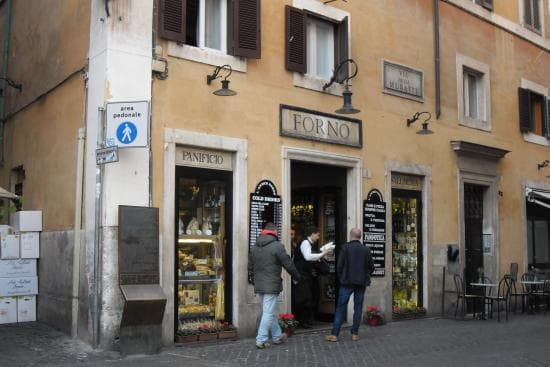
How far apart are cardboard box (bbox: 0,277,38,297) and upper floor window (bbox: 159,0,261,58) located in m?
4.57

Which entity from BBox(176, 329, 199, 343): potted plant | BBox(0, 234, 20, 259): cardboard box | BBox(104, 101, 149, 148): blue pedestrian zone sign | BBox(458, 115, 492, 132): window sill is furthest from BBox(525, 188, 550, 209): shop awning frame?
BBox(0, 234, 20, 259): cardboard box

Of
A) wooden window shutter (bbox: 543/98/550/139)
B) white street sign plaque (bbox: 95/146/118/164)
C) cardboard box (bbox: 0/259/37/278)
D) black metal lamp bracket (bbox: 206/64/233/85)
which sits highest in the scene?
wooden window shutter (bbox: 543/98/550/139)

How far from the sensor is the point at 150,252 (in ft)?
30.0

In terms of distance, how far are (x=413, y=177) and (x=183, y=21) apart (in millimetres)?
6016

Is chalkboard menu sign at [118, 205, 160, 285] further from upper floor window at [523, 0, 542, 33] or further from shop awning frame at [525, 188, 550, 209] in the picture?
upper floor window at [523, 0, 542, 33]

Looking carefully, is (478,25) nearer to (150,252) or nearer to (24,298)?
(150,252)

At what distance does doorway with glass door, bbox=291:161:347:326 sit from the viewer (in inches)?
480

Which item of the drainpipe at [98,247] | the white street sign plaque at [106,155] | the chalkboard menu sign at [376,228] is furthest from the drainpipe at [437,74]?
the white street sign plaque at [106,155]

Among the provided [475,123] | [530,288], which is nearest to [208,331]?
[475,123]

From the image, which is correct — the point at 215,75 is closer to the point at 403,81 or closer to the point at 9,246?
the point at 9,246

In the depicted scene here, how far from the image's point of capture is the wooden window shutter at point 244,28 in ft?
34.5

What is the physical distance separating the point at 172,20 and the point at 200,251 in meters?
3.41

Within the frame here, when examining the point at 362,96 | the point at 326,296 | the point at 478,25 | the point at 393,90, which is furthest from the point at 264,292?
the point at 478,25

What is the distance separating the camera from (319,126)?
38.2 feet
